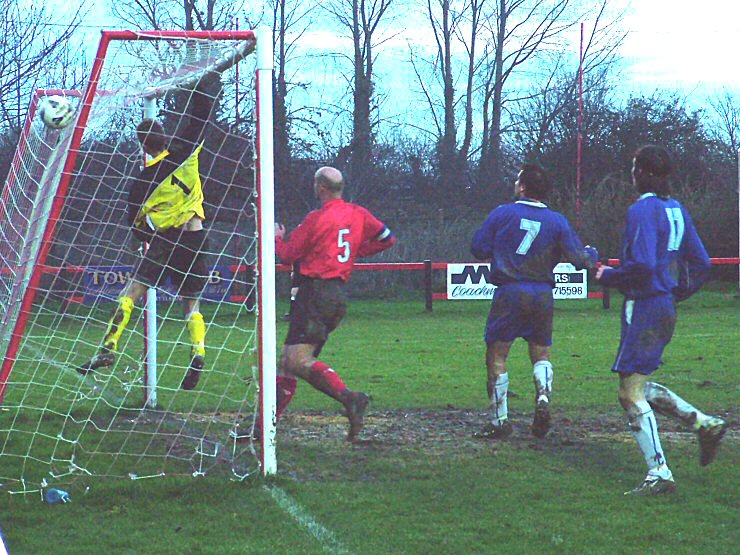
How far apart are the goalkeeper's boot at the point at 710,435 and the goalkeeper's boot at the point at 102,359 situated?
433cm

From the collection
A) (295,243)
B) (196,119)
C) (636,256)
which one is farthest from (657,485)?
(196,119)

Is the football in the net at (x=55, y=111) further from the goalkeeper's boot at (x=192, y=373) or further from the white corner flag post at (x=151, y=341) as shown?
the goalkeeper's boot at (x=192, y=373)

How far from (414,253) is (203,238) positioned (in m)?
18.8

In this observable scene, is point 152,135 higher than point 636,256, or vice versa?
point 152,135

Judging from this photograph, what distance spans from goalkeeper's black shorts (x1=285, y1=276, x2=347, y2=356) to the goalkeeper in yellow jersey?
977 mm

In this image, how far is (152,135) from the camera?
8109 mm

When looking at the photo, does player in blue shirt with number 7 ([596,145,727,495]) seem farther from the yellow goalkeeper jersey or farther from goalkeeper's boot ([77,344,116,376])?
goalkeeper's boot ([77,344,116,376])

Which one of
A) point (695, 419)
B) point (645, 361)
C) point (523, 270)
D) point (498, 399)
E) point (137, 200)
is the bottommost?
point (498, 399)

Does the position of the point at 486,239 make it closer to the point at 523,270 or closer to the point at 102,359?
the point at 523,270

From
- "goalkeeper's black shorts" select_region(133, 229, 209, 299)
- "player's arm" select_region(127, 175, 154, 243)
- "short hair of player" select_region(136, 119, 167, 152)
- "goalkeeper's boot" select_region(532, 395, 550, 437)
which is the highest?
"short hair of player" select_region(136, 119, 167, 152)

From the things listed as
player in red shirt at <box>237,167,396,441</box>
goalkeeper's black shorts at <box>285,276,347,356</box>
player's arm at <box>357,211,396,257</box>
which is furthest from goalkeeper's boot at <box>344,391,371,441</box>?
player's arm at <box>357,211,396,257</box>

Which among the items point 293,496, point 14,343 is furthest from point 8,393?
point 293,496

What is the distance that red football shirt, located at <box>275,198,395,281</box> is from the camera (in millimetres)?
6855

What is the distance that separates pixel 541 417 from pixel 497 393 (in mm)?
360
